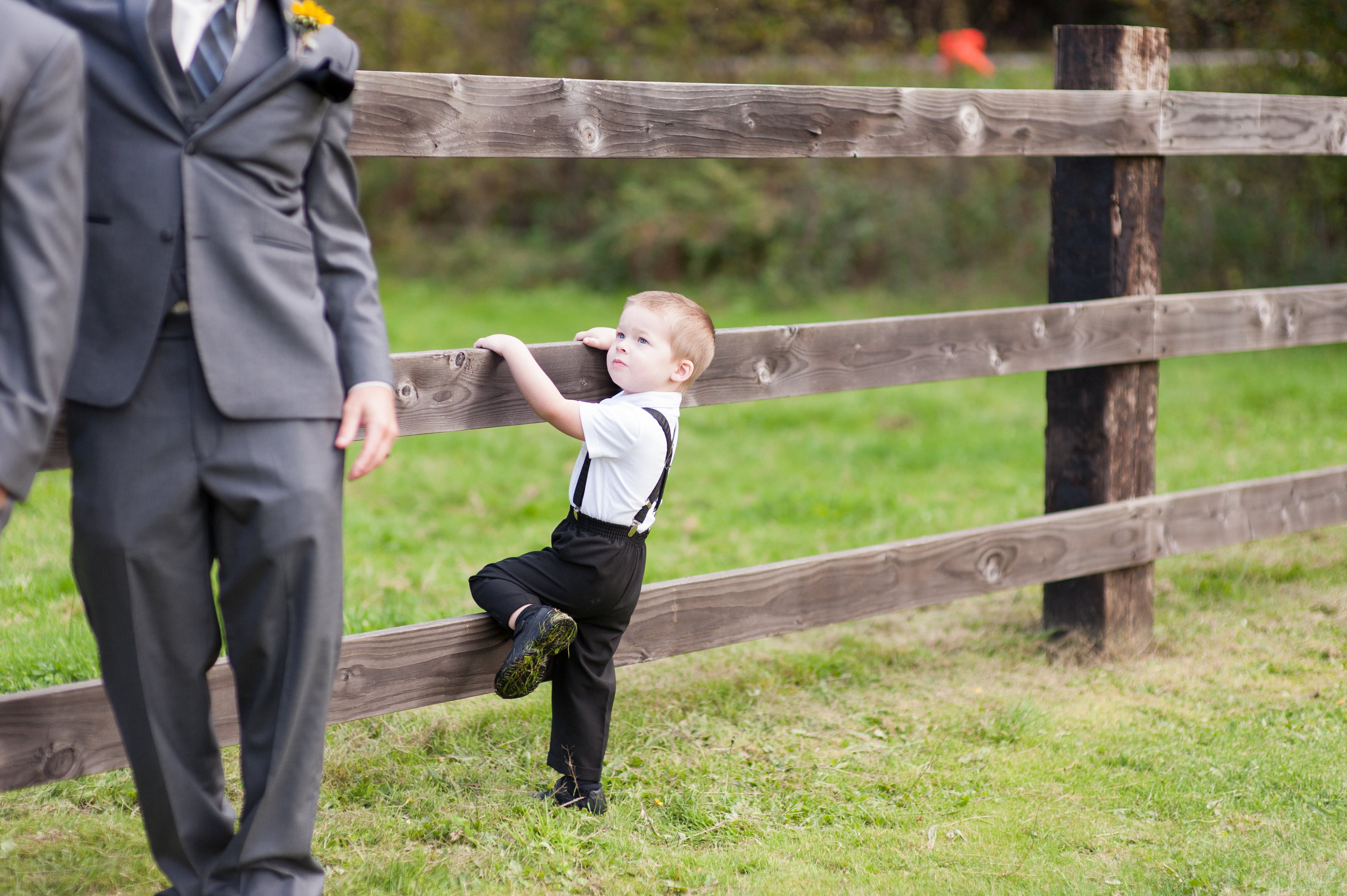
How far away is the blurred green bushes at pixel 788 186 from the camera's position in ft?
34.8

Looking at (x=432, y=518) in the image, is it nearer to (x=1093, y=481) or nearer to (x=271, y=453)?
(x=1093, y=481)

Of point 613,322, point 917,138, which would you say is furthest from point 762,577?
point 613,322

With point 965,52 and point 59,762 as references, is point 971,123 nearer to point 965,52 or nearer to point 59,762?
point 59,762

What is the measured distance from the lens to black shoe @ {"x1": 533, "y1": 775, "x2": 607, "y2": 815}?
2930 millimetres

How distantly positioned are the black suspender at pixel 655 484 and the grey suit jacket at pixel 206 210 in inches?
33.6

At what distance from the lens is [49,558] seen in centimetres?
479

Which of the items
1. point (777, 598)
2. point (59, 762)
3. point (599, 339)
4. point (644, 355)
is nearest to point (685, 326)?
point (644, 355)

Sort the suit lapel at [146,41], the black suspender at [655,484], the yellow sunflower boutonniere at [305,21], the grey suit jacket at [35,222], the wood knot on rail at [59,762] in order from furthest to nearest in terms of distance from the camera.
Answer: the black suspender at [655,484] < the wood knot on rail at [59,762] < the yellow sunflower boutonniere at [305,21] < the suit lapel at [146,41] < the grey suit jacket at [35,222]

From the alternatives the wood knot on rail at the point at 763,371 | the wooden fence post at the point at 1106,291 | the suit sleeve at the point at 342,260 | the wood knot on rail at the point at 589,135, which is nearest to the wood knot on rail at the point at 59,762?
the suit sleeve at the point at 342,260

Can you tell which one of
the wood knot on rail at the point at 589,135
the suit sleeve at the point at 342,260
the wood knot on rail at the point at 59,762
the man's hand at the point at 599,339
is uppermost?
the wood knot on rail at the point at 589,135

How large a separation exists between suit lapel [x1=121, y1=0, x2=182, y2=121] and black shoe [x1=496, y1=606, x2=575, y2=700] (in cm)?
130

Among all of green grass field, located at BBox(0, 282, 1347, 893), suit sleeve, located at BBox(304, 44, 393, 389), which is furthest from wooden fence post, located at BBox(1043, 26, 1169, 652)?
suit sleeve, located at BBox(304, 44, 393, 389)

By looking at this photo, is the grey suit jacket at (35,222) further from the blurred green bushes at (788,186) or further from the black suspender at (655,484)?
the blurred green bushes at (788,186)

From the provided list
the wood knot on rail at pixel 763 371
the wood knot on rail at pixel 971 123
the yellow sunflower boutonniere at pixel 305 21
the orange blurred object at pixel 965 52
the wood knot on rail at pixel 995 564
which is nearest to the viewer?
the yellow sunflower boutonniere at pixel 305 21
